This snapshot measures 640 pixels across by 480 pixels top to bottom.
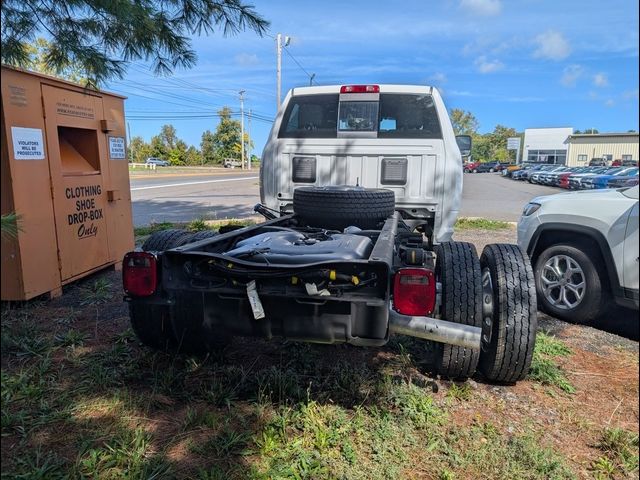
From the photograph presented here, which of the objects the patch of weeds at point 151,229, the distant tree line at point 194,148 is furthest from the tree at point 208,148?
the patch of weeds at point 151,229

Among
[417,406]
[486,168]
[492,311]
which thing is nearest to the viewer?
[417,406]

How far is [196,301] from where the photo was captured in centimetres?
269

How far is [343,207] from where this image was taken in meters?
3.87

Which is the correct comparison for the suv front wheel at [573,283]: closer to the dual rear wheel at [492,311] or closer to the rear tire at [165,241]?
the dual rear wheel at [492,311]

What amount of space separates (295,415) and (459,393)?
1101mm

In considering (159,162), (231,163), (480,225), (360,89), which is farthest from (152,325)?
(159,162)

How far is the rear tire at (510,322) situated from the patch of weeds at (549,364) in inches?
7.2

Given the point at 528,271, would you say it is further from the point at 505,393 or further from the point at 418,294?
the point at 418,294

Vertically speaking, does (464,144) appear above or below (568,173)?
above

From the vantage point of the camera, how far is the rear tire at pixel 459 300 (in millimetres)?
2963

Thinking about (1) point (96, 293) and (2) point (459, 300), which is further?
(1) point (96, 293)

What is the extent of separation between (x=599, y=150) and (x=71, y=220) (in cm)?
533

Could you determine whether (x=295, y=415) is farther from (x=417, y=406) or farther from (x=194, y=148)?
(x=194, y=148)

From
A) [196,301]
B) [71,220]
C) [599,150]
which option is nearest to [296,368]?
[196,301]
